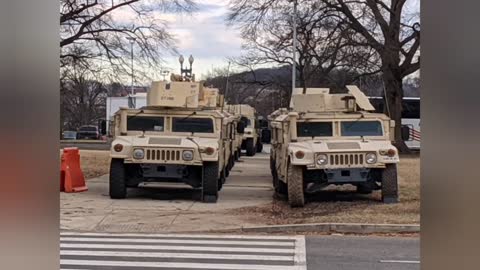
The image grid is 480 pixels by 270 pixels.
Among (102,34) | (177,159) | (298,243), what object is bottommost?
(298,243)

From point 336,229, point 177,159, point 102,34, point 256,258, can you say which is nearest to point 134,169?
point 177,159

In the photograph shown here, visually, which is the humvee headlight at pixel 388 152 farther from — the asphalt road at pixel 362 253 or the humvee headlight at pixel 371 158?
the asphalt road at pixel 362 253

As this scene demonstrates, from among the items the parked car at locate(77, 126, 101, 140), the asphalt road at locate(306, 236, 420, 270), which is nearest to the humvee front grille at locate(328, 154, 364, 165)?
the asphalt road at locate(306, 236, 420, 270)

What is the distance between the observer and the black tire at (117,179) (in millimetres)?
14977

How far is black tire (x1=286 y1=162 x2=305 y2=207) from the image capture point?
13.9 metres

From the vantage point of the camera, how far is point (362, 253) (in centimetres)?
960

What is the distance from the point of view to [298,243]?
415 inches

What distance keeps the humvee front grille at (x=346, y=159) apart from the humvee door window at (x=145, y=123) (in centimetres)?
407

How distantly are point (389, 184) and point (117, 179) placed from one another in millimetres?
5732

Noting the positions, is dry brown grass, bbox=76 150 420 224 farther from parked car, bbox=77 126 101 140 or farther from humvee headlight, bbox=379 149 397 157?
parked car, bbox=77 126 101 140
